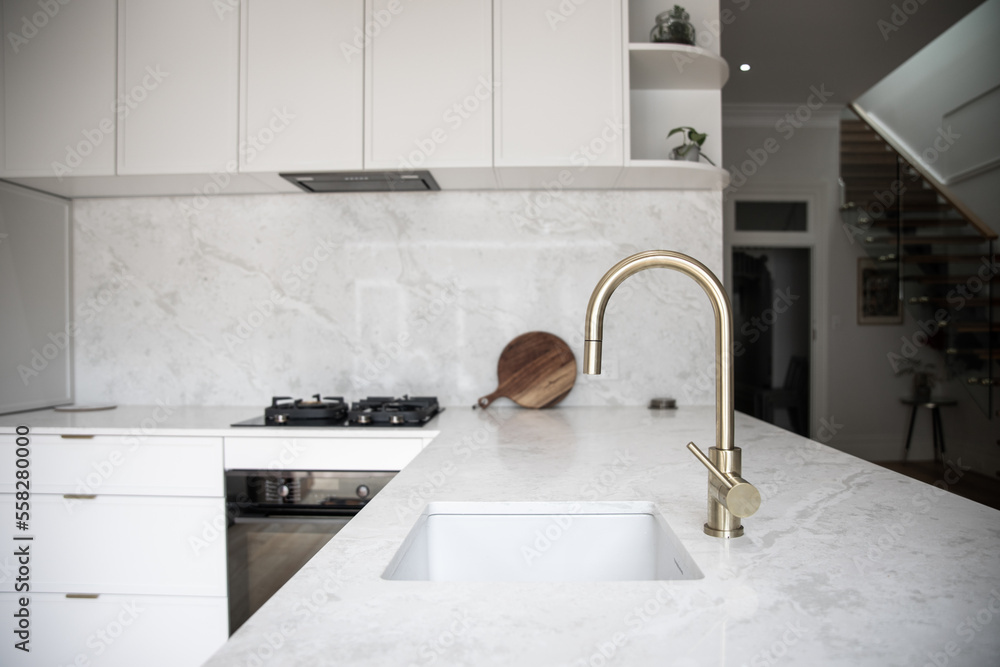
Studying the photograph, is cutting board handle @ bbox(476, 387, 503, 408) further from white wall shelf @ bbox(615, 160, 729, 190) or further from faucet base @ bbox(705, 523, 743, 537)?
faucet base @ bbox(705, 523, 743, 537)

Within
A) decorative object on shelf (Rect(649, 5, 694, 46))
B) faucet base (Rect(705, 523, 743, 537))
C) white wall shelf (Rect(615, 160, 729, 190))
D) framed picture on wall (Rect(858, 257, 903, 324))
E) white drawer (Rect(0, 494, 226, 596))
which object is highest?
decorative object on shelf (Rect(649, 5, 694, 46))

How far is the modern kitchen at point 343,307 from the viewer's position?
1.31m

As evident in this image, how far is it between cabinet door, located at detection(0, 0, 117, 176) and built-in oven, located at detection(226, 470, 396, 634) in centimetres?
130

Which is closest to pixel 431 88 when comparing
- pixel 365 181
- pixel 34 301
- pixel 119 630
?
pixel 365 181

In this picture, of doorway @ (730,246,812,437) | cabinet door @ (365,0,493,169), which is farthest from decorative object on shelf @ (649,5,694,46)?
doorway @ (730,246,812,437)

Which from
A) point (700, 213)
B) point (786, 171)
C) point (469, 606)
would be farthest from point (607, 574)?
point (786, 171)

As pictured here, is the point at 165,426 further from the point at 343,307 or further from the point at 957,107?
the point at 957,107

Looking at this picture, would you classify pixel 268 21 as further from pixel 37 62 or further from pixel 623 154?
pixel 623 154

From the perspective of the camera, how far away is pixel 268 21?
2102 mm

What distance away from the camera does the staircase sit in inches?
171

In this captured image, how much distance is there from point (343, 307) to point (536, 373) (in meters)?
0.81

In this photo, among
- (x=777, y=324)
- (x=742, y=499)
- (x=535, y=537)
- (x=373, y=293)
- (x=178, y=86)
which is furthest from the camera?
(x=777, y=324)

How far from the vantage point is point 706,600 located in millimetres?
630

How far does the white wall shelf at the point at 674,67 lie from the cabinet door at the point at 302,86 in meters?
0.97
